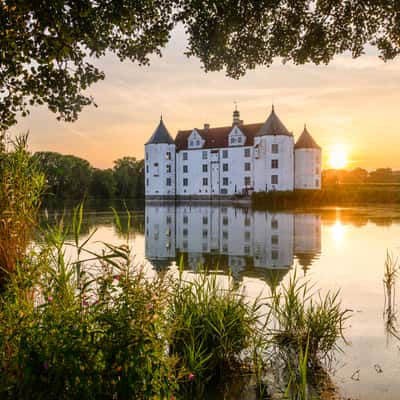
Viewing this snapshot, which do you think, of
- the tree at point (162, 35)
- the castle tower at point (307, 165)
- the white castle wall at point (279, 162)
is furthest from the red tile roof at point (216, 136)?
the tree at point (162, 35)

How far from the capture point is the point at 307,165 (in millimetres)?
56312

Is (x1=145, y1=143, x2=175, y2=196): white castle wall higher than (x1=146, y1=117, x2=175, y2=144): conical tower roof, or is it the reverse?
(x1=146, y1=117, x2=175, y2=144): conical tower roof

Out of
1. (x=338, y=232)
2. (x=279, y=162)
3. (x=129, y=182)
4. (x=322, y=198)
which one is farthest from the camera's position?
(x=129, y=182)

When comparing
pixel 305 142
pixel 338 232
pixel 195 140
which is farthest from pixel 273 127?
pixel 338 232

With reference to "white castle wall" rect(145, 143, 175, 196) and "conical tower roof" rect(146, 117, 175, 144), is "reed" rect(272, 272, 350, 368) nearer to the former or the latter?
"white castle wall" rect(145, 143, 175, 196)

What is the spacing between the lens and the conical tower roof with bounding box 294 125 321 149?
189 feet

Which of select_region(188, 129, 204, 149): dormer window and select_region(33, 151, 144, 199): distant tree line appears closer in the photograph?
select_region(188, 129, 204, 149): dormer window

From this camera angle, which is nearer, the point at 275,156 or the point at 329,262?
the point at 329,262

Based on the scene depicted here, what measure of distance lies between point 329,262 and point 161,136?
177 feet

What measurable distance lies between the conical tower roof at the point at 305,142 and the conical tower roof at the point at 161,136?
60.8ft

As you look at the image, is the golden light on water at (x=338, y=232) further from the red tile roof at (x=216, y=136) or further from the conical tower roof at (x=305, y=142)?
the red tile roof at (x=216, y=136)

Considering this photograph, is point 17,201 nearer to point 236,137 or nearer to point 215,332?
point 215,332

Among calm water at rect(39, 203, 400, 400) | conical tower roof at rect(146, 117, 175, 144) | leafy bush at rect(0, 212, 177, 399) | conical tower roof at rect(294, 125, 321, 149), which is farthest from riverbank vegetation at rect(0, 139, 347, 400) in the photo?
conical tower roof at rect(146, 117, 175, 144)

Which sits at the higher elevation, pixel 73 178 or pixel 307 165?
pixel 307 165
